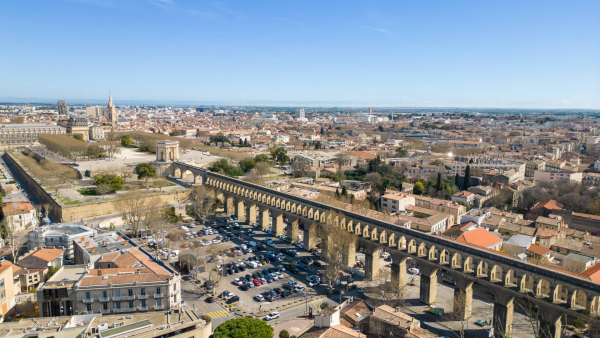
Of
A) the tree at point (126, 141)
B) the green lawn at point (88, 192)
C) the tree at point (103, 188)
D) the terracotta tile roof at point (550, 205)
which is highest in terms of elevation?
the tree at point (126, 141)

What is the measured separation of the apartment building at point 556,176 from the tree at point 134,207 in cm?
5437

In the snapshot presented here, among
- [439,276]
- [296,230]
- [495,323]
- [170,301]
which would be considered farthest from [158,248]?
[495,323]

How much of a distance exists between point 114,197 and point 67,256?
17.6m

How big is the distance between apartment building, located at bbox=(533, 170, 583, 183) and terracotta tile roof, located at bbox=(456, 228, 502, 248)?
31498 mm

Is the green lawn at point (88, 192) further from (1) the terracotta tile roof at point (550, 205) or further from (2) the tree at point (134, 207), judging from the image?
(1) the terracotta tile roof at point (550, 205)

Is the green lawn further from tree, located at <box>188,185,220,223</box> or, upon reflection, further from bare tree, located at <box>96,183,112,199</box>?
tree, located at <box>188,185,220,223</box>

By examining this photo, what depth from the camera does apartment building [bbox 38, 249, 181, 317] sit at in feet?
61.3

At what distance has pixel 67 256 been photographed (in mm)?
27109

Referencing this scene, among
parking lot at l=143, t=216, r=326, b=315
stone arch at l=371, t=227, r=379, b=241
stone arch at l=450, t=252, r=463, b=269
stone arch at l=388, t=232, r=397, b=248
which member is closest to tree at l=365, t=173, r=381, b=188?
parking lot at l=143, t=216, r=326, b=315

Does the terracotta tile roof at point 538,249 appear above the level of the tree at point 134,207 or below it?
below

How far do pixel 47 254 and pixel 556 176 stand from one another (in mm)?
62455

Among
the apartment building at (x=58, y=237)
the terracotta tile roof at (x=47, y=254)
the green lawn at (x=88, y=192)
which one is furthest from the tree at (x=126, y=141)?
the terracotta tile roof at (x=47, y=254)

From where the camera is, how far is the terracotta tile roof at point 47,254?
25172mm

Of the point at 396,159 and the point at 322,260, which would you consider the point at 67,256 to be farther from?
the point at 396,159
